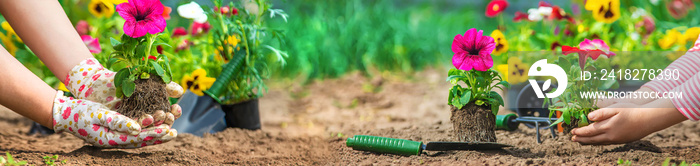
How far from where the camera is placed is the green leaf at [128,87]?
1.60 metres

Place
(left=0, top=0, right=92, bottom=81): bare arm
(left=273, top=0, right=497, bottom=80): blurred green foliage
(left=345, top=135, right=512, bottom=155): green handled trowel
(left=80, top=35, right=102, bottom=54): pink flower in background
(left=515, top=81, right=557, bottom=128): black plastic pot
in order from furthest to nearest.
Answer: (left=273, top=0, right=497, bottom=80): blurred green foliage → (left=80, top=35, right=102, bottom=54): pink flower in background → (left=515, top=81, right=557, bottom=128): black plastic pot → (left=0, top=0, right=92, bottom=81): bare arm → (left=345, top=135, right=512, bottom=155): green handled trowel

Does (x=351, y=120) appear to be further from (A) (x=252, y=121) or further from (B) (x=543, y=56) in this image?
(B) (x=543, y=56)

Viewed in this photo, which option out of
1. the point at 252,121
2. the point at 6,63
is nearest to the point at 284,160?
the point at 252,121

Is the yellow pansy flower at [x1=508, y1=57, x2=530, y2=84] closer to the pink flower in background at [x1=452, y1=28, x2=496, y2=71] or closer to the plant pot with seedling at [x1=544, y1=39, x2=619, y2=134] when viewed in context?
the plant pot with seedling at [x1=544, y1=39, x2=619, y2=134]

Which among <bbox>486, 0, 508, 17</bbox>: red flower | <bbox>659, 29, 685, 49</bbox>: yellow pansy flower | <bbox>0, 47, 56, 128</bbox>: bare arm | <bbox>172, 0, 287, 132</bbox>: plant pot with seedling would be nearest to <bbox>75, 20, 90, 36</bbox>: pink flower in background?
<bbox>172, 0, 287, 132</bbox>: plant pot with seedling

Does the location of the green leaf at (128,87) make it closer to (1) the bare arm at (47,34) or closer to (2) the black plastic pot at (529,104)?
(1) the bare arm at (47,34)

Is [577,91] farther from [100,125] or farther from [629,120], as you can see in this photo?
[100,125]

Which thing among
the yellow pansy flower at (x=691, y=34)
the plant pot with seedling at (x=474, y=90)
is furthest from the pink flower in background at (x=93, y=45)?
the yellow pansy flower at (x=691, y=34)

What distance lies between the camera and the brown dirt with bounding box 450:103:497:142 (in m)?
1.71

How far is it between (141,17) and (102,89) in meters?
0.27

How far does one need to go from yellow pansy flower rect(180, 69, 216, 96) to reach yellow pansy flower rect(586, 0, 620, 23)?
5.34 feet

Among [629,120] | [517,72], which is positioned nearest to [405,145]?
[629,120]

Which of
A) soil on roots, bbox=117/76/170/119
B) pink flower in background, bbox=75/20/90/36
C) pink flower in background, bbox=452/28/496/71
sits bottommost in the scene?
soil on roots, bbox=117/76/170/119

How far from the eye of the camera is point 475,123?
172 centimetres
